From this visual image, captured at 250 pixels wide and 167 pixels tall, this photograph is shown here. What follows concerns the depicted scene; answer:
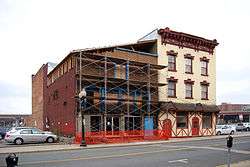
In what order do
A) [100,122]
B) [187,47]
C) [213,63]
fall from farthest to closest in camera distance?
[213,63] → [187,47] → [100,122]

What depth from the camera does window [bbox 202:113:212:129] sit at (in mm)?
45000

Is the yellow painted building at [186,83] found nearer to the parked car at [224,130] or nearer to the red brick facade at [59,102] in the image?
the parked car at [224,130]

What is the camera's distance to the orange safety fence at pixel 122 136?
32.0 meters

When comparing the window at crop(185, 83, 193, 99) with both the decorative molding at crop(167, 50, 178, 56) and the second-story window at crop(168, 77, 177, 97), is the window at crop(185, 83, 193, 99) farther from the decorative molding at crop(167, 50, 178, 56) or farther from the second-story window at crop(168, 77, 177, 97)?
the decorative molding at crop(167, 50, 178, 56)

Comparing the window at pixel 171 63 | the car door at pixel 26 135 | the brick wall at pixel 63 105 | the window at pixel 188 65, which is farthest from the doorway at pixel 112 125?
the window at pixel 188 65

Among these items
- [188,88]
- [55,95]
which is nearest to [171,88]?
[188,88]

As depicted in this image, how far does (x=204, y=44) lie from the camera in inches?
1770

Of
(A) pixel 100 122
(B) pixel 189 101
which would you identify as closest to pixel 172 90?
(B) pixel 189 101

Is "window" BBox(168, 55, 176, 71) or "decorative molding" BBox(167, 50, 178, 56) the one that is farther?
"window" BBox(168, 55, 176, 71)

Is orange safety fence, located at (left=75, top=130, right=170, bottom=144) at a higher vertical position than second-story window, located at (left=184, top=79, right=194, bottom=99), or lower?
lower

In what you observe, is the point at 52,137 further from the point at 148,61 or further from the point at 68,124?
the point at 148,61

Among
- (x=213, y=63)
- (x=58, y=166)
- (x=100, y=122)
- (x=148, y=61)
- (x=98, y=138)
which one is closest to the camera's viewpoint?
(x=58, y=166)

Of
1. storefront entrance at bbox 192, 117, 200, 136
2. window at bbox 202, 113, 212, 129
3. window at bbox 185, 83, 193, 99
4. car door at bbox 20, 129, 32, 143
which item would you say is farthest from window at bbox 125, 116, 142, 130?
window at bbox 202, 113, 212, 129

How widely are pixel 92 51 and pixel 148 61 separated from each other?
20.9 feet
